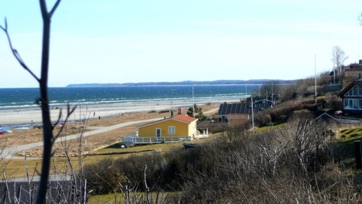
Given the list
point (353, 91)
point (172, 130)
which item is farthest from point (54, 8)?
point (172, 130)

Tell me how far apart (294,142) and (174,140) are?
1434 inches

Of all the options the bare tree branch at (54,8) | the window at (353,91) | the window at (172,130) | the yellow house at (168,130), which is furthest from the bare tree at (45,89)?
the window at (172,130)

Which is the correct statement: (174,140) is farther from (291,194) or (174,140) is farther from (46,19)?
(46,19)

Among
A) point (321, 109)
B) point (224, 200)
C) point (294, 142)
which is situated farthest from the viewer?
point (321, 109)

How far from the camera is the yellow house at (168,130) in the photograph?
2095 inches

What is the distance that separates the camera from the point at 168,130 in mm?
53906

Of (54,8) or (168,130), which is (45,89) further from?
(168,130)

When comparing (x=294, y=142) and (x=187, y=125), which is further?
(x=187, y=125)

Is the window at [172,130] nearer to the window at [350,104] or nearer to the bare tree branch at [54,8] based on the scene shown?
the window at [350,104]

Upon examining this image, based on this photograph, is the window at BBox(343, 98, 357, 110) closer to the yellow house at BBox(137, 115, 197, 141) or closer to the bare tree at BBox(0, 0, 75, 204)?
the yellow house at BBox(137, 115, 197, 141)

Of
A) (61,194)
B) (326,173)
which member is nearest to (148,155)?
Answer: (326,173)

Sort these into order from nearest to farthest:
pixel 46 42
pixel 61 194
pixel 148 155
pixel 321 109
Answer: pixel 46 42, pixel 61 194, pixel 148 155, pixel 321 109

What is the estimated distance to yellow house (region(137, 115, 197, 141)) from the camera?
2095 inches

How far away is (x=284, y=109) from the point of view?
176ft
